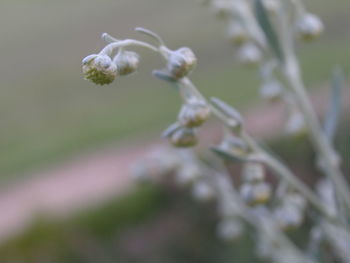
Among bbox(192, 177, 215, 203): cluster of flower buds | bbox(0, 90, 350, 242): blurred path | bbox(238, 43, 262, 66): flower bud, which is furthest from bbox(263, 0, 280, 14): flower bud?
bbox(0, 90, 350, 242): blurred path

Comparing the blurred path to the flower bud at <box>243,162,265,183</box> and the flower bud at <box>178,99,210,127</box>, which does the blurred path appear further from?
the flower bud at <box>178,99,210,127</box>

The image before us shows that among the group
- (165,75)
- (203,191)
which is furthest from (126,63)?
(203,191)

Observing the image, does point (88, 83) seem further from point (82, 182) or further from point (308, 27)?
point (308, 27)

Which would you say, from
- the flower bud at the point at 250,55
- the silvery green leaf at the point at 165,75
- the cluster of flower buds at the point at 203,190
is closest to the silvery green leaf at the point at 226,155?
the silvery green leaf at the point at 165,75

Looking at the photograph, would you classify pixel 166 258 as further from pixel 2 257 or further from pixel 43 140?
pixel 43 140

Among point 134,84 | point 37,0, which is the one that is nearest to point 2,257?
point 134,84

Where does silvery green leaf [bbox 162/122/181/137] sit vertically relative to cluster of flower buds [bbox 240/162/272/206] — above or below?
above
